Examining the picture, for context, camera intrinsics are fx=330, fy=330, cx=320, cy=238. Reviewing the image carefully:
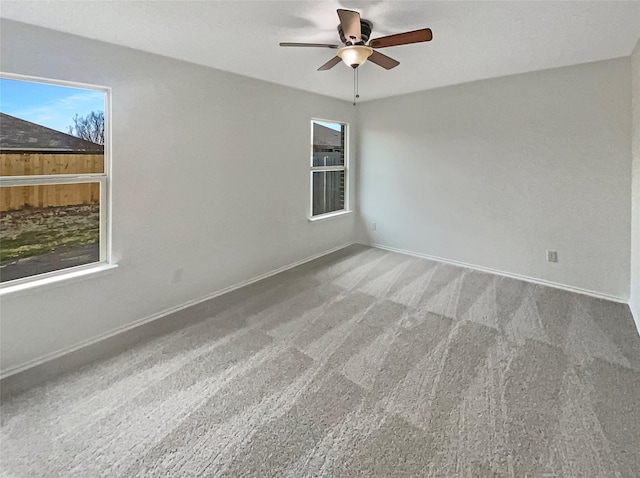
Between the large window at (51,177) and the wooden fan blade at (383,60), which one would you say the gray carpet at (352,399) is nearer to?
the large window at (51,177)

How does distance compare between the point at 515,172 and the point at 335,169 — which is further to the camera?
the point at 335,169

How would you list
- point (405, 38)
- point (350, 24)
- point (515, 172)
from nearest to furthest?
point (350, 24), point (405, 38), point (515, 172)

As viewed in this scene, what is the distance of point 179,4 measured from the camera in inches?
80.4

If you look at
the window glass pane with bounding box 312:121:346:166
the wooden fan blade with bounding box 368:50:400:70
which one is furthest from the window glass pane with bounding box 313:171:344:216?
the wooden fan blade with bounding box 368:50:400:70

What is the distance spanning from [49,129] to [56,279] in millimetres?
1113

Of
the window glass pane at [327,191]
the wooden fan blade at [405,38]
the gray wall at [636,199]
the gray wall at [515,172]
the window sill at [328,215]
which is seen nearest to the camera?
the wooden fan blade at [405,38]

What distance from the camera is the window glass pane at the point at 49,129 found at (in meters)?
2.27

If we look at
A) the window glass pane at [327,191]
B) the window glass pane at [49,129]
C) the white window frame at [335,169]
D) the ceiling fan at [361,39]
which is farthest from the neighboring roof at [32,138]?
the window glass pane at [327,191]

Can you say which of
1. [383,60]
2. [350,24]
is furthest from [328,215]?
[350,24]

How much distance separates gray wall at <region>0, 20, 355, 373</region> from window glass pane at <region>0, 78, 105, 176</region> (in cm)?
13

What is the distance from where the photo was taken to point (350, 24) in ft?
6.57

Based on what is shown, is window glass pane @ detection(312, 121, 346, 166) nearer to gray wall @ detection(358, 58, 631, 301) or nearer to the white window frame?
the white window frame

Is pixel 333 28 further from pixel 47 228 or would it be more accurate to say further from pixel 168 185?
pixel 47 228

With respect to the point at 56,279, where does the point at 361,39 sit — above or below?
above
